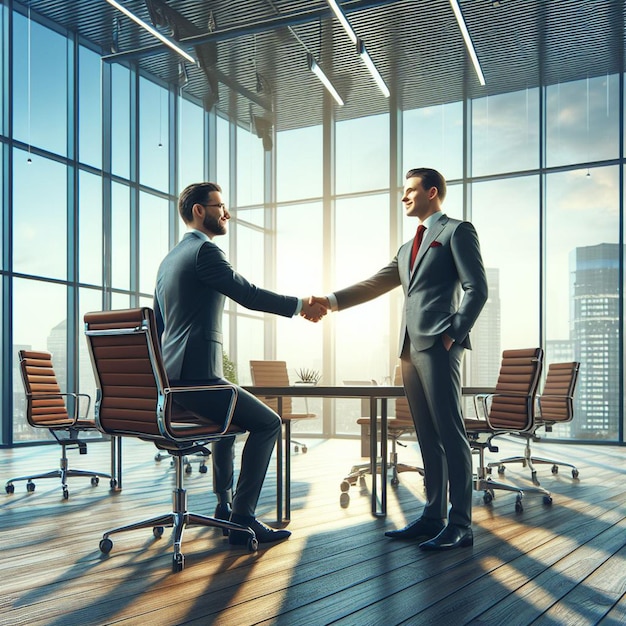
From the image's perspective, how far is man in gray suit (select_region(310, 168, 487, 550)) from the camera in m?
3.19

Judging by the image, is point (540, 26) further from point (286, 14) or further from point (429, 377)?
point (429, 377)

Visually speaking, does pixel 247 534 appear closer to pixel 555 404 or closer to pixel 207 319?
pixel 207 319

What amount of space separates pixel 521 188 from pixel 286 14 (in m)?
4.15

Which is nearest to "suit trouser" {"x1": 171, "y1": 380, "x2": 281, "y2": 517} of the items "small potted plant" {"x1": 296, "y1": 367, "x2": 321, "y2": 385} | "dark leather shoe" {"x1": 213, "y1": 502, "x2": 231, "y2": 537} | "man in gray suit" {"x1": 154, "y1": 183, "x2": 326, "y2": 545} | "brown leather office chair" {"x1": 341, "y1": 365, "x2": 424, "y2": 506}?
"man in gray suit" {"x1": 154, "y1": 183, "x2": 326, "y2": 545}

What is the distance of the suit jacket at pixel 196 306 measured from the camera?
3.07 metres

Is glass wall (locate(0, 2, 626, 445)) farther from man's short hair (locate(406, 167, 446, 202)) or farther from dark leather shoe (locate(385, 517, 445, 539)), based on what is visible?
man's short hair (locate(406, 167, 446, 202))

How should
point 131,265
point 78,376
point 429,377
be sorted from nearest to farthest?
point 429,377 → point 78,376 → point 131,265

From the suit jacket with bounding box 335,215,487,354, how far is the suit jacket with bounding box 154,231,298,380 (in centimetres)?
74

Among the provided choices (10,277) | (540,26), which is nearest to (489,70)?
(540,26)

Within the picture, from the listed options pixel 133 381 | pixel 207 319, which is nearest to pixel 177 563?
pixel 133 381

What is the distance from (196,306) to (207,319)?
7 centimetres

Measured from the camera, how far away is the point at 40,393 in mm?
5238

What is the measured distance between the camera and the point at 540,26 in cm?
866

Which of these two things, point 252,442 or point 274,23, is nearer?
point 252,442
